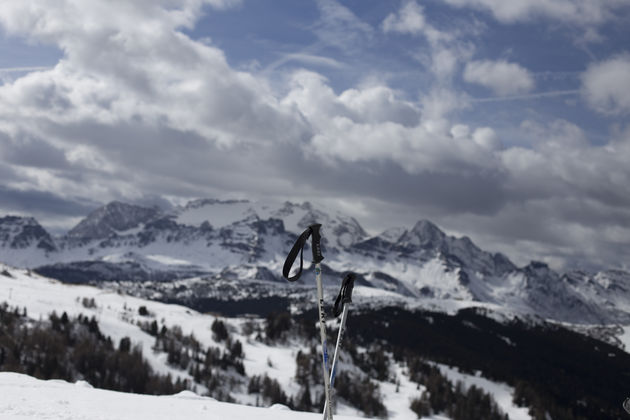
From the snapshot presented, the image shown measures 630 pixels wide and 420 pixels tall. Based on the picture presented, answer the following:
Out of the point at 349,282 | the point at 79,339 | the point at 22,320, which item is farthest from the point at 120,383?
the point at 349,282

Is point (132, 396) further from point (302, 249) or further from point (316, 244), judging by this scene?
point (302, 249)

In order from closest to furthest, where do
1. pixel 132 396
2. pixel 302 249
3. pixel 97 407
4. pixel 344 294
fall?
pixel 302 249
pixel 344 294
pixel 97 407
pixel 132 396

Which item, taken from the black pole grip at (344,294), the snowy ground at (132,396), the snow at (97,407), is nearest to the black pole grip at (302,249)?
the black pole grip at (344,294)

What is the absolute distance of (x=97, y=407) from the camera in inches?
709

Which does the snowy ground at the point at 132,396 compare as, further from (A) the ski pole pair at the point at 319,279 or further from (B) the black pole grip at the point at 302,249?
(B) the black pole grip at the point at 302,249

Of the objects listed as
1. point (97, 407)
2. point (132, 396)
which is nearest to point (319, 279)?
point (97, 407)

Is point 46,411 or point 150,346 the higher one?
point 46,411

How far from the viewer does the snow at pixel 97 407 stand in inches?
653

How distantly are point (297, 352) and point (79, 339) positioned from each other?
74.3 m

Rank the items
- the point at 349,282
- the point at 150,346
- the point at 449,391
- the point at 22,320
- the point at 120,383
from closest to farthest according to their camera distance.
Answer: the point at 349,282 → the point at 120,383 → the point at 22,320 → the point at 150,346 → the point at 449,391

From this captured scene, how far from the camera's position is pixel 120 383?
14425 centimetres

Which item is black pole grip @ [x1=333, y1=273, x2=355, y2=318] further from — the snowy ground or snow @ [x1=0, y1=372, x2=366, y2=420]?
the snowy ground

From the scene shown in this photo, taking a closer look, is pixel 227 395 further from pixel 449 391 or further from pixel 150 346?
pixel 449 391

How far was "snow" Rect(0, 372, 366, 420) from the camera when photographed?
16.6 metres
